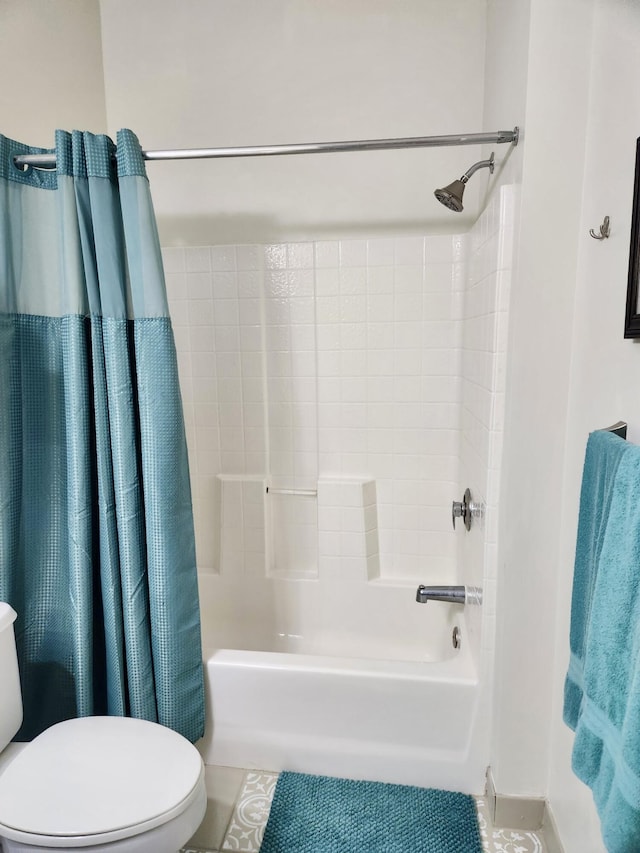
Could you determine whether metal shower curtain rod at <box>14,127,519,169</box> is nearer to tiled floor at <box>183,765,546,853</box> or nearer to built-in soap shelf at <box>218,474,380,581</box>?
built-in soap shelf at <box>218,474,380,581</box>

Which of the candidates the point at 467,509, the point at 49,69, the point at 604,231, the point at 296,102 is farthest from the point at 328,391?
the point at 49,69

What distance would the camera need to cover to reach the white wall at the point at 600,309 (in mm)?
1016

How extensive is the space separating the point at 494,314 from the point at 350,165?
37.9 inches

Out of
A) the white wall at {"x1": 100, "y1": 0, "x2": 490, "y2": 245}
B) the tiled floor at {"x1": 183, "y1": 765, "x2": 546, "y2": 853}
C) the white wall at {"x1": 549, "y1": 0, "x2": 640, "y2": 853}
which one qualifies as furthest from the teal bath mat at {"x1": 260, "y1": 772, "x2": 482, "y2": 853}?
the white wall at {"x1": 100, "y1": 0, "x2": 490, "y2": 245}

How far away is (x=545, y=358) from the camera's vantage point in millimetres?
1320

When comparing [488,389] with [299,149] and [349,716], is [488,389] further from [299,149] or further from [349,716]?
[349,716]

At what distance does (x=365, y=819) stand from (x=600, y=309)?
148cm

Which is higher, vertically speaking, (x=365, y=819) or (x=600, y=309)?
(x=600, y=309)

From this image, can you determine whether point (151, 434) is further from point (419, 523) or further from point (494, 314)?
point (419, 523)

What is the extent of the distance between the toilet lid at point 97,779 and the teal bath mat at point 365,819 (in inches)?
18.8

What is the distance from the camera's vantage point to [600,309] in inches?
A: 44.8

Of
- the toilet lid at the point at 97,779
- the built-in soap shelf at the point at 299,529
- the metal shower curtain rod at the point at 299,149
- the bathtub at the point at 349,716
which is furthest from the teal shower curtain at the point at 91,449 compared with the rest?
the built-in soap shelf at the point at 299,529

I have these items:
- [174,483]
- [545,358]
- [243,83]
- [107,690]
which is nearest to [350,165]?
[243,83]

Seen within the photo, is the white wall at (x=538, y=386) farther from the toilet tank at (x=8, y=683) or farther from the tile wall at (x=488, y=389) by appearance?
the toilet tank at (x=8, y=683)
